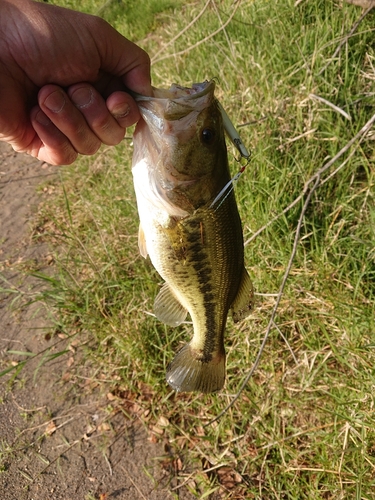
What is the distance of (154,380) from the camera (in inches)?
120

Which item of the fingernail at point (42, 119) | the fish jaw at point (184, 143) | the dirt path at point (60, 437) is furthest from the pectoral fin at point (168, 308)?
the dirt path at point (60, 437)

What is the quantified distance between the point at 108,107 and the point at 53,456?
2595 mm

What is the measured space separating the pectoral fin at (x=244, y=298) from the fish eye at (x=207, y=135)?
0.67 meters

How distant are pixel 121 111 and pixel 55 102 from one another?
26cm

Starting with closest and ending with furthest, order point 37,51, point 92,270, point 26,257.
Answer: point 37,51
point 92,270
point 26,257

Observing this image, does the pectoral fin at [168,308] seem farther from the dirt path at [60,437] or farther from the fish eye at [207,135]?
the dirt path at [60,437]

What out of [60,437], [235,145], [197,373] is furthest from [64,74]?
[60,437]

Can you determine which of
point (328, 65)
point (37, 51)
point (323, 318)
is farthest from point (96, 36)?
point (328, 65)

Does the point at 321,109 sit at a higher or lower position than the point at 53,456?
higher

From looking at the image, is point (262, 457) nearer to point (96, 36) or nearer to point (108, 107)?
point (108, 107)

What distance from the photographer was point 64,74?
1.67 meters

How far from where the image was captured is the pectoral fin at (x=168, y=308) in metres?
2.18

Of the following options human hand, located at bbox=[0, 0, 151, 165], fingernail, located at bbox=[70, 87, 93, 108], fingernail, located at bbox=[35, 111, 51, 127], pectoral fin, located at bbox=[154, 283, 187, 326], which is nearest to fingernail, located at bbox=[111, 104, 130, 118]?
human hand, located at bbox=[0, 0, 151, 165]

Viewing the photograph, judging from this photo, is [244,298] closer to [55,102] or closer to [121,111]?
[121,111]
